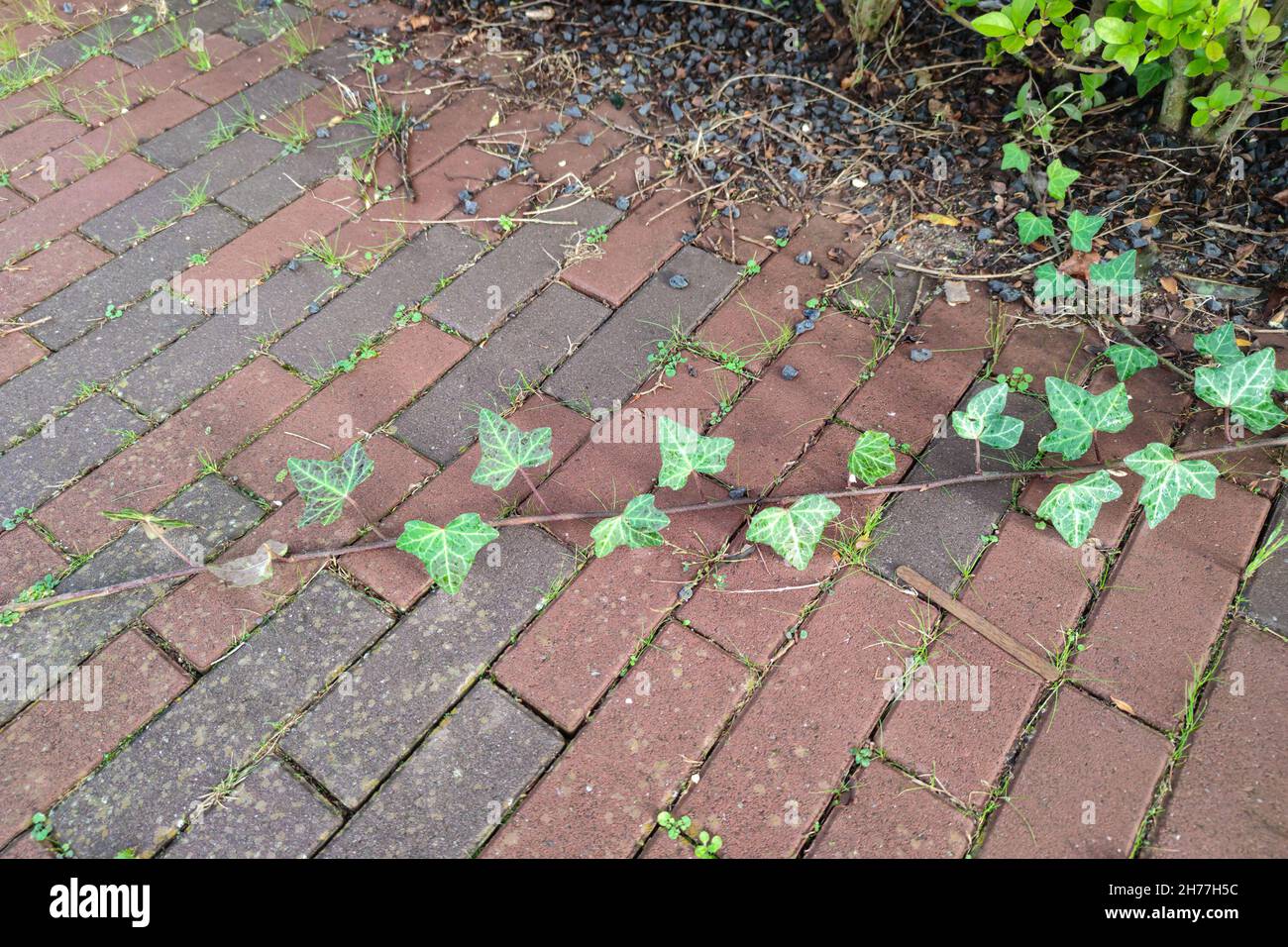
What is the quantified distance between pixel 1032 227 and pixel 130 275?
98.4 inches

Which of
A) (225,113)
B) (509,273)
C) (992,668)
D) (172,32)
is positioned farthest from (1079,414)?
(172,32)

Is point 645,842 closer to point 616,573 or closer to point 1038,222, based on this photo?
point 616,573

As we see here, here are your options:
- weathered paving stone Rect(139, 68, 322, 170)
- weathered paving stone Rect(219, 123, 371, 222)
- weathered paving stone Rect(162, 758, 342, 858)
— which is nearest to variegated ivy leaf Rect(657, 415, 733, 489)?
weathered paving stone Rect(162, 758, 342, 858)

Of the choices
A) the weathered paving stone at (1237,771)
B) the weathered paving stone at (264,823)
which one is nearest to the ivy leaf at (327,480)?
the weathered paving stone at (264,823)

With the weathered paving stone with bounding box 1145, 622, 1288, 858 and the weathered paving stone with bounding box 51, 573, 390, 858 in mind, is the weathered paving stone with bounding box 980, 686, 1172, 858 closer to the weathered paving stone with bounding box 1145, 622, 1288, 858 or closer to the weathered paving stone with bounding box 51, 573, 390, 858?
the weathered paving stone with bounding box 1145, 622, 1288, 858

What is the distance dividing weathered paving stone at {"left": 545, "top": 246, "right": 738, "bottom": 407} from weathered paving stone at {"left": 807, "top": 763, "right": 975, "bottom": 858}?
1.05m

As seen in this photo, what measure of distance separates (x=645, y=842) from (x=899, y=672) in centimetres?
59

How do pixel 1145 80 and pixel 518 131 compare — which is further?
pixel 518 131

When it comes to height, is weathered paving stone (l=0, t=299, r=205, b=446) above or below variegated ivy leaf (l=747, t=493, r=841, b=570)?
below

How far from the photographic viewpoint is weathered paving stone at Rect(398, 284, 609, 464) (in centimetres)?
205

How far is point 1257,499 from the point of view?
1868 millimetres

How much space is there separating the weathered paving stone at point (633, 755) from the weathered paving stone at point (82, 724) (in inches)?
30.4

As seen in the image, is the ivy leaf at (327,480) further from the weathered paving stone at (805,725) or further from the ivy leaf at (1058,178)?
the ivy leaf at (1058,178)
